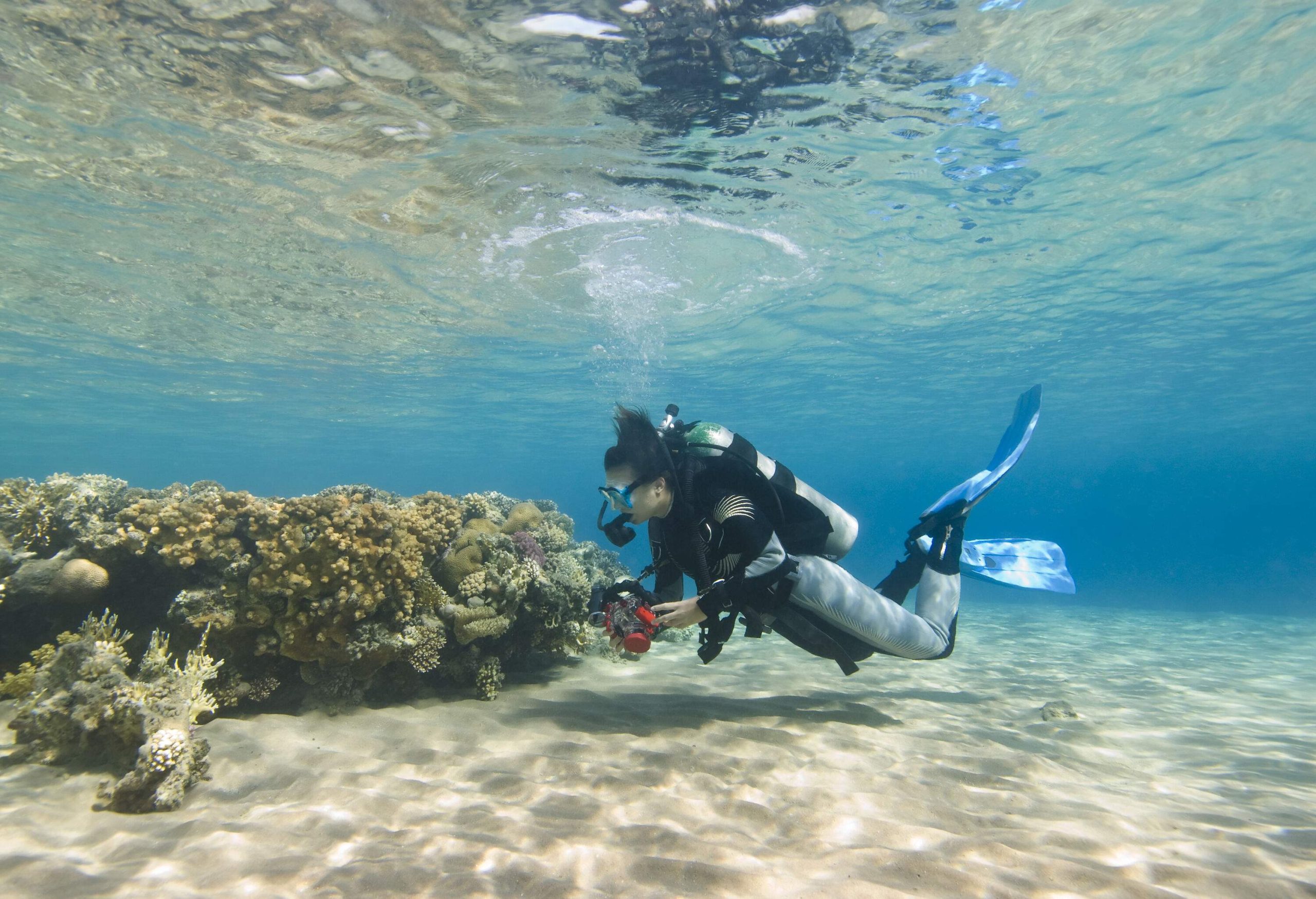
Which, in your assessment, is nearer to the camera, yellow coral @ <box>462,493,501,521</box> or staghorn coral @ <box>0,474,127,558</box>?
staghorn coral @ <box>0,474,127,558</box>

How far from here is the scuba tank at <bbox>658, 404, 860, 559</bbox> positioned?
5.11 meters

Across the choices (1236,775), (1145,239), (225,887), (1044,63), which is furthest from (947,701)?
(1145,239)

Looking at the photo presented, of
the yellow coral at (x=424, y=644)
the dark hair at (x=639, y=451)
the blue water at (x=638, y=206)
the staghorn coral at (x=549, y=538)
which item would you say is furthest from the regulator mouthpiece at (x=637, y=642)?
the blue water at (x=638, y=206)

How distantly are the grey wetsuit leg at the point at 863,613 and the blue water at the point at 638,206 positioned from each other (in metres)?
7.77

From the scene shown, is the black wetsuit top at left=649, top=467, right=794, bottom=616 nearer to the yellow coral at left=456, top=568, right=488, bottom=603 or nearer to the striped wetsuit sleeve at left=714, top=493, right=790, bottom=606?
the striped wetsuit sleeve at left=714, top=493, right=790, bottom=606

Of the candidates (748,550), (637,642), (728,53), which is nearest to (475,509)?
(637,642)

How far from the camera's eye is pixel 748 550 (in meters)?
4.70

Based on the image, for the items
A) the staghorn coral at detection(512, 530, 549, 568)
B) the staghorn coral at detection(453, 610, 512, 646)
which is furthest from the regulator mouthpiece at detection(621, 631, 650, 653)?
the staghorn coral at detection(512, 530, 549, 568)

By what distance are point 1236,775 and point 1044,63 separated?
407 inches

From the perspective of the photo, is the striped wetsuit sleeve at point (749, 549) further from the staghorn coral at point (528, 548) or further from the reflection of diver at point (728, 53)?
the reflection of diver at point (728, 53)

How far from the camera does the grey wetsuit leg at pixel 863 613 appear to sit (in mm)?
5348

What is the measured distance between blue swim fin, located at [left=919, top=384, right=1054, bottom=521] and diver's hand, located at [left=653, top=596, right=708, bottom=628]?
13.2 ft

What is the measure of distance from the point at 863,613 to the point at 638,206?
36.6ft

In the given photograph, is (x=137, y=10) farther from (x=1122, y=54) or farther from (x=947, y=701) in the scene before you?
(x=1122, y=54)
